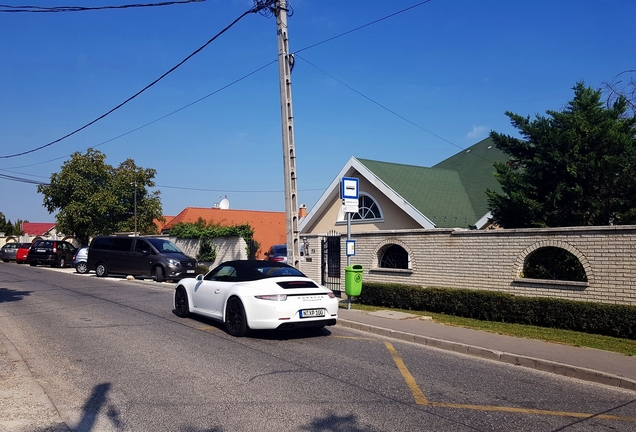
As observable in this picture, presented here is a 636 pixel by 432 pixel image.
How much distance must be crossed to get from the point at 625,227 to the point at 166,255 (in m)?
17.3

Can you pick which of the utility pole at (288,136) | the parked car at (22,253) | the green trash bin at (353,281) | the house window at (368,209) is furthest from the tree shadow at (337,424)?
the parked car at (22,253)

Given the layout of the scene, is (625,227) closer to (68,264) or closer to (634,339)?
(634,339)

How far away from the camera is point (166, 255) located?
22.9m

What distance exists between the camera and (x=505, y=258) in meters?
12.8

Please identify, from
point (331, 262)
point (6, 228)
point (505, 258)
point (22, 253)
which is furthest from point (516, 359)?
point (6, 228)

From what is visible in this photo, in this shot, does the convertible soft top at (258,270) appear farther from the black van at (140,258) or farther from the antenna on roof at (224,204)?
the antenna on roof at (224,204)

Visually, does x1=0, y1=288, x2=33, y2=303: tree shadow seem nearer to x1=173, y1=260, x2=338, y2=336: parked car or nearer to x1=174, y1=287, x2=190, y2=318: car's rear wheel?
x1=174, y1=287, x2=190, y2=318: car's rear wheel

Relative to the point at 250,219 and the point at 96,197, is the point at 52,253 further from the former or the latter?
the point at 250,219

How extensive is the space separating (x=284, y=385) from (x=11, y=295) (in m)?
13.3

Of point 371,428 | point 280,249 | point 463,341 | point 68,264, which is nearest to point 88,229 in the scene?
point 68,264

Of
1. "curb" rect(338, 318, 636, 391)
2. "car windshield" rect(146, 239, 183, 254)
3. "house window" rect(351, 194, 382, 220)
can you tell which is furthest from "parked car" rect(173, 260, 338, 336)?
"house window" rect(351, 194, 382, 220)

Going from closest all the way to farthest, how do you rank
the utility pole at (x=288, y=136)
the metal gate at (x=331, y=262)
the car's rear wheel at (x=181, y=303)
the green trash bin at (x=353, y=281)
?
the car's rear wheel at (x=181, y=303), the green trash bin at (x=353, y=281), the utility pole at (x=288, y=136), the metal gate at (x=331, y=262)

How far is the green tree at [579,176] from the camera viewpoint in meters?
15.2

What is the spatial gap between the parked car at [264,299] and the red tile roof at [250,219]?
3114 cm
